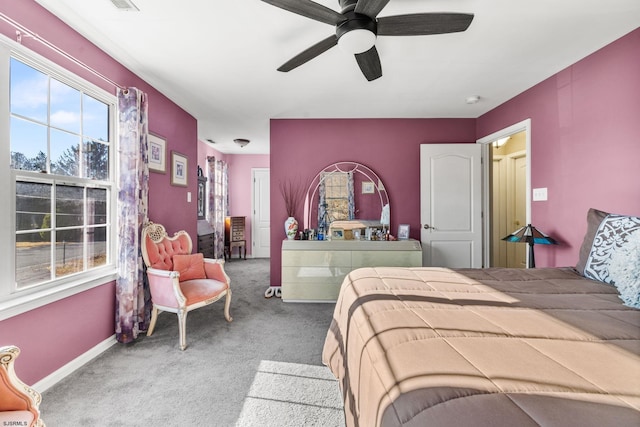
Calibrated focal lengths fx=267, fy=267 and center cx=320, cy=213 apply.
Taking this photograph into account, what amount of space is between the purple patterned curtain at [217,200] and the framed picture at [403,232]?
11.9ft

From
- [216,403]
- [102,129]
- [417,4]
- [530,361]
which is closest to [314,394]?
[216,403]

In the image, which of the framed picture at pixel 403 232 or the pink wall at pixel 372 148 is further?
the pink wall at pixel 372 148

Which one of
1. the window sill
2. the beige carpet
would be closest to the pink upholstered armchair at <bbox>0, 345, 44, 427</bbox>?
the beige carpet

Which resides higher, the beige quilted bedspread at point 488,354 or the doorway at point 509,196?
the doorway at point 509,196

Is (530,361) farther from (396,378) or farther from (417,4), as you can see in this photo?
(417,4)

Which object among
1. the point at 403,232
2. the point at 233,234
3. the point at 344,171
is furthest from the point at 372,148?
the point at 233,234

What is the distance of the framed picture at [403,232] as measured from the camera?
3.64 metres

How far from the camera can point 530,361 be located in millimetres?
794

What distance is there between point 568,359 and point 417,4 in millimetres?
1982

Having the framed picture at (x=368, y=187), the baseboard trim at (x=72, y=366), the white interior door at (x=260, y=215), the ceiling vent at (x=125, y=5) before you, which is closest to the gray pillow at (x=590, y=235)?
the framed picture at (x=368, y=187)

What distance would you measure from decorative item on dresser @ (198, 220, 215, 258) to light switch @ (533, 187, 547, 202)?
186 inches

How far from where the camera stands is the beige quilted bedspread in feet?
2.05

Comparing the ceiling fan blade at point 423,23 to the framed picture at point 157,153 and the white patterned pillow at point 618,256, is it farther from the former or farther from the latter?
the framed picture at point 157,153

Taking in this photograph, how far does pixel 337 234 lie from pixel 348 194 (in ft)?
1.97
